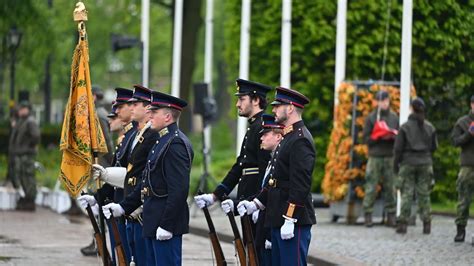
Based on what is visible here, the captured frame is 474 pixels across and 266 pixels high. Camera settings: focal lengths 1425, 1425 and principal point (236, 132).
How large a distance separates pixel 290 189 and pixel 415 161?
29.5 ft

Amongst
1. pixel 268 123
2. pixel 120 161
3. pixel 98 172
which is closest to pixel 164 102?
pixel 268 123

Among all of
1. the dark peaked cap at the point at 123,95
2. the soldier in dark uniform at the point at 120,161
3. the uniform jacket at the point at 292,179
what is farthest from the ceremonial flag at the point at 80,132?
the uniform jacket at the point at 292,179

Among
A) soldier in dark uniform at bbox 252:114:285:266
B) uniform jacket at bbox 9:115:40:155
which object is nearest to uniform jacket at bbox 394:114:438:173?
soldier in dark uniform at bbox 252:114:285:266

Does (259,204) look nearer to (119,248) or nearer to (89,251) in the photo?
(119,248)

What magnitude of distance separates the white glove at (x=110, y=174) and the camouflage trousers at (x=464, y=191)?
6.78m

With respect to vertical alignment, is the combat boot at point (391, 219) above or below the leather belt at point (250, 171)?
below

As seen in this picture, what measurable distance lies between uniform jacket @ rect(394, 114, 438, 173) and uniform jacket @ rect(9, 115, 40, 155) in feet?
27.6

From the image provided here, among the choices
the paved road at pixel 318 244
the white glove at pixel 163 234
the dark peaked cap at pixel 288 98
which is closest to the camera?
the white glove at pixel 163 234

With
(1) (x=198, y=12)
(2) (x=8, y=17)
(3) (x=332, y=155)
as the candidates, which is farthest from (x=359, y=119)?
(1) (x=198, y=12)

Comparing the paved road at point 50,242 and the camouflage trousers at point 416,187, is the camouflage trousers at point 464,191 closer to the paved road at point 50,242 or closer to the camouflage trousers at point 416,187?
the camouflage trousers at point 416,187

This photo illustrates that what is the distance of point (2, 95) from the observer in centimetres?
5612

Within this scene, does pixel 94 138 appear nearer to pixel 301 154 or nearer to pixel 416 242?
pixel 301 154

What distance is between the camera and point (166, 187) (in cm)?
1199

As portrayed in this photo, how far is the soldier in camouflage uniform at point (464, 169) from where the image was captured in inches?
734
